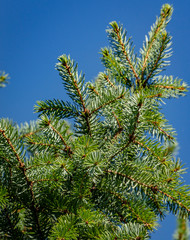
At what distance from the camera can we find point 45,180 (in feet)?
3.62

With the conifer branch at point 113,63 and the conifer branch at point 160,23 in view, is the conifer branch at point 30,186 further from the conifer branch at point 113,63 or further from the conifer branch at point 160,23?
the conifer branch at point 160,23

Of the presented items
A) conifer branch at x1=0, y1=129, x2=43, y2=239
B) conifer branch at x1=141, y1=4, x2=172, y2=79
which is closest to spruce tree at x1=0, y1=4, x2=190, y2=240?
conifer branch at x1=0, y1=129, x2=43, y2=239

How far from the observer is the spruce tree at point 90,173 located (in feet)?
3.40

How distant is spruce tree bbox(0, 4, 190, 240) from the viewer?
1036mm

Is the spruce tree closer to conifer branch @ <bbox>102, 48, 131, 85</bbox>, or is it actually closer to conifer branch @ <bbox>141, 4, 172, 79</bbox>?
conifer branch @ <bbox>102, 48, 131, 85</bbox>

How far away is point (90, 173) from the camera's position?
0.99 meters

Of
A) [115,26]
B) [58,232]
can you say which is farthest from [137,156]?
[115,26]

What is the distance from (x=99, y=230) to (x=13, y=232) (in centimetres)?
34

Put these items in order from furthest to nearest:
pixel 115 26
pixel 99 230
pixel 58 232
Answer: pixel 115 26 → pixel 99 230 → pixel 58 232

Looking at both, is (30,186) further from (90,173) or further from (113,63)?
(113,63)

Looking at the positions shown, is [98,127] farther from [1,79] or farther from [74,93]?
[1,79]

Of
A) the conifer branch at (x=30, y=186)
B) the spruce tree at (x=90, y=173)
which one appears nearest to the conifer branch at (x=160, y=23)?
the spruce tree at (x=90, y=173)

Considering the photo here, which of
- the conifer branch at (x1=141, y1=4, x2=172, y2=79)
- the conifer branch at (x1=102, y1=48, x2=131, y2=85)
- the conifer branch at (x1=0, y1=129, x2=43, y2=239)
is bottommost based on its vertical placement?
the conifer branch at (x1=0, y1=129, x2=43, y2=239)

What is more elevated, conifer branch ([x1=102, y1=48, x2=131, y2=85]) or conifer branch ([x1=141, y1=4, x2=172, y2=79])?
conifer branch ([x1=141, y1=4, x2=172, y2=79])
